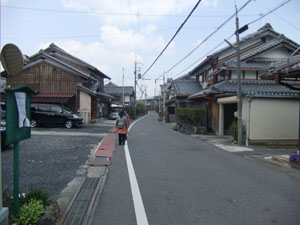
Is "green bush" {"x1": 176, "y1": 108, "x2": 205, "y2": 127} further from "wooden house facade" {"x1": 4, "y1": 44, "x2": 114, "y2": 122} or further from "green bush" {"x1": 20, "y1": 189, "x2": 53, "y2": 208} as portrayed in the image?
"green bush" {"x1": 20, "y1": 189, "x2": 53, "y2": 208}

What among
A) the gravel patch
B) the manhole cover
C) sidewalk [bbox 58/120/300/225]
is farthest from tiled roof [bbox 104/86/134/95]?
the manhole cover

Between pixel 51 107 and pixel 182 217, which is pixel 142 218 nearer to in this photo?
pixel 182 217

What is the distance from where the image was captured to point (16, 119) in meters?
3.40

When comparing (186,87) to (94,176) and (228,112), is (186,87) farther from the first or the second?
(94,176)

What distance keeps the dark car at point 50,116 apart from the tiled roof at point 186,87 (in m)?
11.2

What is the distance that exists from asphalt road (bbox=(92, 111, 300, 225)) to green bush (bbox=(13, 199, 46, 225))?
0.90 metres

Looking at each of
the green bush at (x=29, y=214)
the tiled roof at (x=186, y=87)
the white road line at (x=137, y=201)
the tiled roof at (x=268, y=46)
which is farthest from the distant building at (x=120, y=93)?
the green bush at (x=29, y=214)

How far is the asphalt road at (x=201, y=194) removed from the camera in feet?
12.6

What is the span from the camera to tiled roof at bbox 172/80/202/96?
79.3 ft

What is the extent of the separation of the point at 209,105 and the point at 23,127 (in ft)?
56.0

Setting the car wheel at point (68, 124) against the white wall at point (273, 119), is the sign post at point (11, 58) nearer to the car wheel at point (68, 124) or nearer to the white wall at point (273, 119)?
the white wall at point (273, 119)

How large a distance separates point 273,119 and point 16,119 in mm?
12519

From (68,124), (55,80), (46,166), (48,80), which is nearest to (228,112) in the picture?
(68,124)

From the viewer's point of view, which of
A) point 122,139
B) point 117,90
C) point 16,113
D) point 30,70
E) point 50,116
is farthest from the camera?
point 117,90
